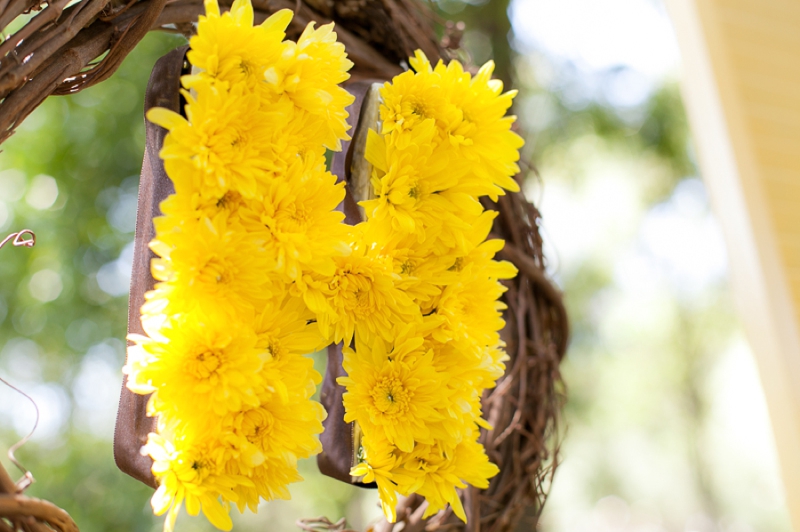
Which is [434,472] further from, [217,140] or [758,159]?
[758,159]

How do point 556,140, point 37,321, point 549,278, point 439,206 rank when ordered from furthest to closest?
point 556,140, point 37,321, point 549,278, point 439,206

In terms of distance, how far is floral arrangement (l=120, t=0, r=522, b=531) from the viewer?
376 millimetres

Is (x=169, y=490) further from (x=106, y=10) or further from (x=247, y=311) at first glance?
(x=106, y=10)

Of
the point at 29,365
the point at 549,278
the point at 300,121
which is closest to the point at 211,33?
the point at 300,121

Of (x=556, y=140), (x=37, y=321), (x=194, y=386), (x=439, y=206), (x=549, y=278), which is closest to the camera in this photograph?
(x=194, y=386)

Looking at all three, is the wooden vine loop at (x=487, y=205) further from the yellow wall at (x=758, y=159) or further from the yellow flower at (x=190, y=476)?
the yellow wall at (x=758, y=159)

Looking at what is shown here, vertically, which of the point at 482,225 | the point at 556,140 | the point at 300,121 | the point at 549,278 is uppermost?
the point at 300,121

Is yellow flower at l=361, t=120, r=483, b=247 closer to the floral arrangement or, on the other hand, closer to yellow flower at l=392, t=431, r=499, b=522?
the floral arrangement

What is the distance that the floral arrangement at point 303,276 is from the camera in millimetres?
376

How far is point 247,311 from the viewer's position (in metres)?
0.40

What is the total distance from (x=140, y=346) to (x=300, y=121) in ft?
0.64

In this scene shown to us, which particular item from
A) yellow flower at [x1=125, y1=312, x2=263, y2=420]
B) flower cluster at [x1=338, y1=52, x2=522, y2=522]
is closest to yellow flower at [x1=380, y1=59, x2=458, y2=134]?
flower cluster at [x1=338, y1=52, x2=522, y2=522]

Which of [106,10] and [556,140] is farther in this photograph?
[556,140]

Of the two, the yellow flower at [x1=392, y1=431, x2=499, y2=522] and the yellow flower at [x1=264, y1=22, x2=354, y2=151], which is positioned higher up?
the yellow flower at [x1=264, y1=22, x2=354, y2=151]
